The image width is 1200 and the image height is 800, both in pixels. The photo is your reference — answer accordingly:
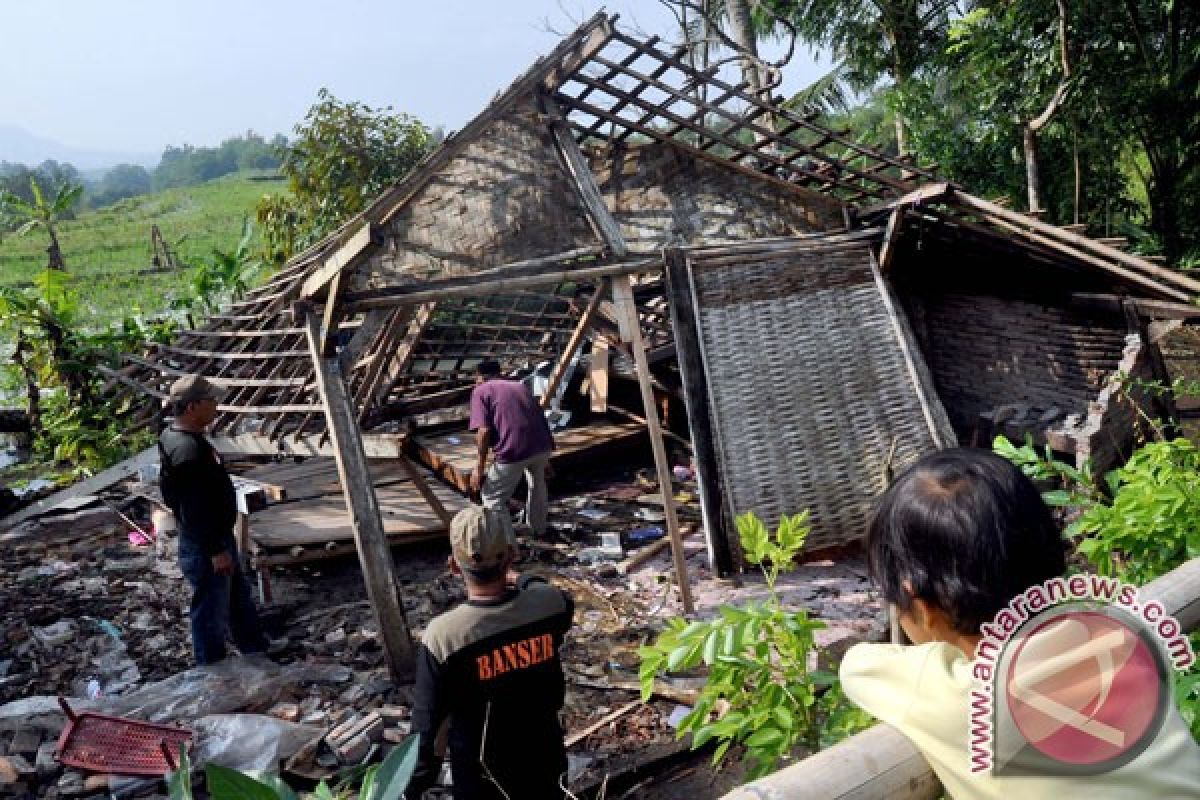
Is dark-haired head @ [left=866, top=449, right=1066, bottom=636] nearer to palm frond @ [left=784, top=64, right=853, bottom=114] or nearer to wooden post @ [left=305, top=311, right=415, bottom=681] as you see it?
wooden post @ [left=305, top=311, right=415, bottom=681]

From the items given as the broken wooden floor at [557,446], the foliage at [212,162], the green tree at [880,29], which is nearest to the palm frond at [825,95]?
the green tree at [880,29]

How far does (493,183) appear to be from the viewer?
5418mm

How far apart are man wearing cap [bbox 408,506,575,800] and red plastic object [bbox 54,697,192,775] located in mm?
1865

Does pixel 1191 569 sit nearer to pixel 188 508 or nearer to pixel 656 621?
pixel 656 621

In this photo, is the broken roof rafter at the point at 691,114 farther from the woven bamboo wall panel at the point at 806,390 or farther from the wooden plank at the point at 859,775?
the wooden plank at the point at 859,775

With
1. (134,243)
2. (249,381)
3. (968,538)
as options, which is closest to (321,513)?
(249,381)

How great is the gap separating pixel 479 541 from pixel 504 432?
4029 mm

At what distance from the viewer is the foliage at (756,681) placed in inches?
70.2

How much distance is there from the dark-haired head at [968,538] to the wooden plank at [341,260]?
3759 millimetres

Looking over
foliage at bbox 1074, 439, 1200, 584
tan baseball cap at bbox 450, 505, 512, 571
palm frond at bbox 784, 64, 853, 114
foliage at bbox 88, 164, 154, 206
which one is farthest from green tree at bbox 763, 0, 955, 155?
foliage at bbox 88, 164, 154, 206

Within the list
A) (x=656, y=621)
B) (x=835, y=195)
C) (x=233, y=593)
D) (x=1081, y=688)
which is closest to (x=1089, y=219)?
(x=835, y=195)

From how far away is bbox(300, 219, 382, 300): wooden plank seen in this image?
4.63 meters

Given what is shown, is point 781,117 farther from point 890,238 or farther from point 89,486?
point 89,486

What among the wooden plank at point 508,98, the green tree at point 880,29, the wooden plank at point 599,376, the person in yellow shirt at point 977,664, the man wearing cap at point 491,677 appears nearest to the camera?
the person in yellow shirt at point 977,664
